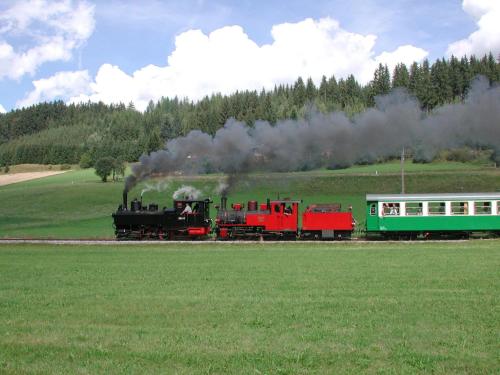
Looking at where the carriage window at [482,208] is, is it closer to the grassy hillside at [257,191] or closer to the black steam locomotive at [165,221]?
the black steam locomotive at [165,221]

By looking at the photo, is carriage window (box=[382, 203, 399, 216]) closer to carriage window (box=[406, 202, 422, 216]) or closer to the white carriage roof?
the white carriage roof

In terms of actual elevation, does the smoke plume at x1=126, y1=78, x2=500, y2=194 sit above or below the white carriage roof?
above

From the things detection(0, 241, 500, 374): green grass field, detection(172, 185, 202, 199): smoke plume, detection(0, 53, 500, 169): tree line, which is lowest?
detection(0, 241, 500, 374): green grass field

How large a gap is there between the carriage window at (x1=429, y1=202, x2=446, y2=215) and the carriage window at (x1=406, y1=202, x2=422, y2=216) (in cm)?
67

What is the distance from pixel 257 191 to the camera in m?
73.2

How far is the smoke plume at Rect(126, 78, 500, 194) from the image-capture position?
3734 cm

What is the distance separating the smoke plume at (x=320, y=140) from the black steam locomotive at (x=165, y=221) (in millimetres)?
3619

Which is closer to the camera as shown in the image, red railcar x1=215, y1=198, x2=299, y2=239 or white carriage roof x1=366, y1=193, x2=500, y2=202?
white carriage roof x1=366, y1=193, x2=500, y2=202

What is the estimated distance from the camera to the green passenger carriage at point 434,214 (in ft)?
111

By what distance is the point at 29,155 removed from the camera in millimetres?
158375

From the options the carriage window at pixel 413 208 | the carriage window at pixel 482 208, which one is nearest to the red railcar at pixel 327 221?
the carriage window at pixel 413 208

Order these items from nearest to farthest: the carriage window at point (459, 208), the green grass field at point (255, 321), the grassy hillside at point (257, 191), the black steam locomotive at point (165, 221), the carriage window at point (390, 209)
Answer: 1. the green grass field at point (255, 321)
2. the carriage window at point (459, 208)
3. the carriage window at point (390, 209)
4. the black steam locomotive at point (165, 221)
5. the grassy hillside at point (257, 191)

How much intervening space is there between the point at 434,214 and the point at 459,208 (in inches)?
61.7

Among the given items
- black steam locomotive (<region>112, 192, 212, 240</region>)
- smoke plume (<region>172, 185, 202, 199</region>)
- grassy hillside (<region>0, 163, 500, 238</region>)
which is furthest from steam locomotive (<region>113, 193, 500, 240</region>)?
grassy hillside (<region>0, 163, 500, 238</region>)
